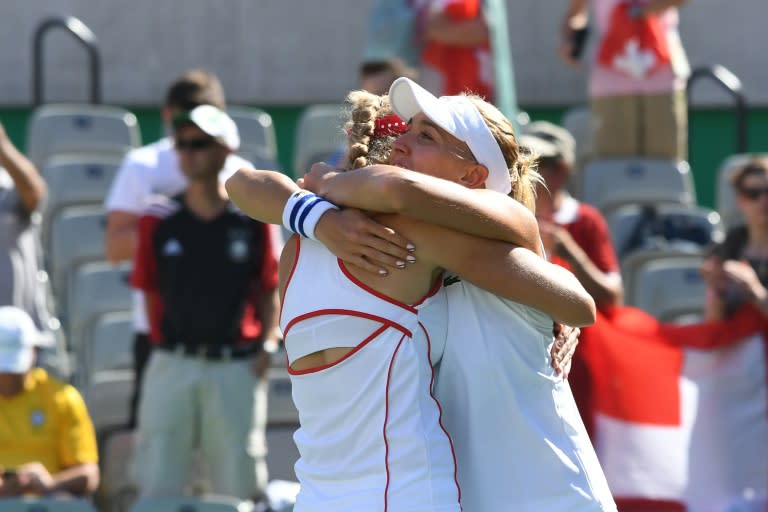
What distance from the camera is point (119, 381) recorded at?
20.3ft

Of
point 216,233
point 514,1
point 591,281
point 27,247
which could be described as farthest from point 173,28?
point 591,281

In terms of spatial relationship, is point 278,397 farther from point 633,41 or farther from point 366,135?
point 366,135

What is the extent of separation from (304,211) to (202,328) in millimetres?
2893

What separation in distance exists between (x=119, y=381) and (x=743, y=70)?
20.2ft

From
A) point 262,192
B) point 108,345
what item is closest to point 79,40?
point 108,345

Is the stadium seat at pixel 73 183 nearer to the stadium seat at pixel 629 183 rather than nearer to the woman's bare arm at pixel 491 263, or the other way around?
the stadium seat at pixel 629 183

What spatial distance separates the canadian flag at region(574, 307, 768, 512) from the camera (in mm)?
5551

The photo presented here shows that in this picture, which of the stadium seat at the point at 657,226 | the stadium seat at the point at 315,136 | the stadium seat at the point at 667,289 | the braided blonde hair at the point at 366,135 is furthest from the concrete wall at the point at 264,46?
the braided blonde hair at the point at 366,135

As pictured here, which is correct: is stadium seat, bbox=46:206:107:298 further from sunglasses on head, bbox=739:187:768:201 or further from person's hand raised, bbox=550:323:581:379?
person's hand raised, bbox=550:323:581:379

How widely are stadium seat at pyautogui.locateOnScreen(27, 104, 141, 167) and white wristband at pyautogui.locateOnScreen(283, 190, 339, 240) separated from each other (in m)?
5.29

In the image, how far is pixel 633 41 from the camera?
7578 millimetres

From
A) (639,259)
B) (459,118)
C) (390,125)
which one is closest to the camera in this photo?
(459,118)

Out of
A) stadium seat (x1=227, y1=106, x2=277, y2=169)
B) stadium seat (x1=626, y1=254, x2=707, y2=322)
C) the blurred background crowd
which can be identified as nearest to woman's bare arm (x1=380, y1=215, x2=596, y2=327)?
the blurred background crowd

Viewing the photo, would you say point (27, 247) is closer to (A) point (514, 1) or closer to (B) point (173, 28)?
(B) point (173, 28)
